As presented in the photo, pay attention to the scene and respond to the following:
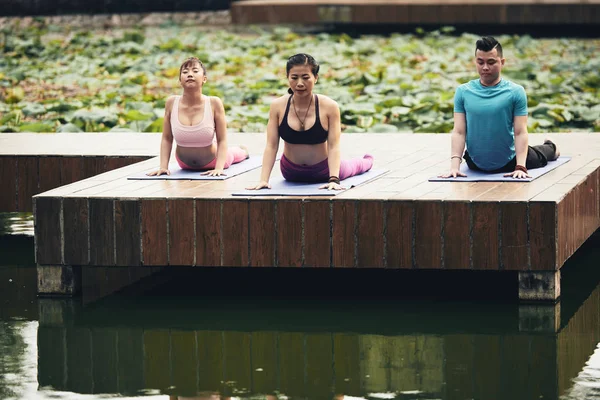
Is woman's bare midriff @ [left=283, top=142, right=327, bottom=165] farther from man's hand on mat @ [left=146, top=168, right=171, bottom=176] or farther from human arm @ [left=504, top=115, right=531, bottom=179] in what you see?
human arm @ [left=504, top=115, right=531, bottom=179]

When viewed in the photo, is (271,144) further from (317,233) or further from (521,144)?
(521,144)

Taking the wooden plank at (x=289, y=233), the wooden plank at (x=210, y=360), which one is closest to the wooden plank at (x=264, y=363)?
the wooden plank at (x=210, y=360)

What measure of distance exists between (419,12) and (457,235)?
14026mm

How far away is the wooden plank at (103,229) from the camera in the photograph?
19.5ft

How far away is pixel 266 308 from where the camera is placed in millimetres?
5945

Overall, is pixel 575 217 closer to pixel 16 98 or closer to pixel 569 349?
pixel 569 349

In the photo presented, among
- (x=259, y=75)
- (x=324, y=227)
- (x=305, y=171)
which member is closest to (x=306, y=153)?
(x=305, y=171)

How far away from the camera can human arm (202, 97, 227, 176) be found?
Result: 6621mm

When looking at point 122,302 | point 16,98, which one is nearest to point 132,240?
point 122,302

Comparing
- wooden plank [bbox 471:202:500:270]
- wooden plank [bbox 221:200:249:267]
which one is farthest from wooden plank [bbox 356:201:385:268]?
wooden plank [bbox 221:200:249:267]

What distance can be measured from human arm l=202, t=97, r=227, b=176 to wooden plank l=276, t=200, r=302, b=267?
87cm

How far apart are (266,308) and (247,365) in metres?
0.98

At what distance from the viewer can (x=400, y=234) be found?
575 centimetres

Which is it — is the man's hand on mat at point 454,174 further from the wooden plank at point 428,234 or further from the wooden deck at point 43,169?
the wooden deck at point 43,169
